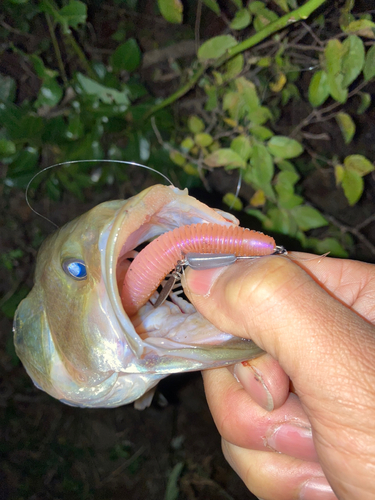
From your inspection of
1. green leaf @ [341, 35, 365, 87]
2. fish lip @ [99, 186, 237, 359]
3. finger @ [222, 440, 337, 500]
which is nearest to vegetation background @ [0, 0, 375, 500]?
green leaf @ [341, 35, 365, 87]

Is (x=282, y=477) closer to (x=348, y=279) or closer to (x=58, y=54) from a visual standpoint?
(x=348, y=279)

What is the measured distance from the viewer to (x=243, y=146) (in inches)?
52.6

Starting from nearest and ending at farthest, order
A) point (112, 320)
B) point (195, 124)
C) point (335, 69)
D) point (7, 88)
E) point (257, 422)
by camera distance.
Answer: point (112, 320) < point (257, 422) < point (335, 69) < point (7, 88) < point (195, 124)

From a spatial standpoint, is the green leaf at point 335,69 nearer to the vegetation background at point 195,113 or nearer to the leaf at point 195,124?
the vegetation background at point 195,113

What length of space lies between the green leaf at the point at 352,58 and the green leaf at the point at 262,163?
340 millimetres

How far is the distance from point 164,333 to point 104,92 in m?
1.14

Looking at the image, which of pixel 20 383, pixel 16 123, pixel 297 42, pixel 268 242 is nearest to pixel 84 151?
pixel 16 123

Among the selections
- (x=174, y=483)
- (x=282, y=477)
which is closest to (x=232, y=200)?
(x=282, y=477)

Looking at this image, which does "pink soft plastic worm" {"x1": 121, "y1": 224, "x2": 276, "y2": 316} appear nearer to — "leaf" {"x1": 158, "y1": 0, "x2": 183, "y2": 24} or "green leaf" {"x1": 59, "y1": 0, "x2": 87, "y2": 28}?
"leaf" {"x1": 158, "y1": 0, "x2": 183, "y2": 24}

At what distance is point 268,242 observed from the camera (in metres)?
0.66

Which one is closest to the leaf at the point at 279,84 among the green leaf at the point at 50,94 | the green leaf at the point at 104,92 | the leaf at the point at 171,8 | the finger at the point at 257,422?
the leaf at the point at 171,8

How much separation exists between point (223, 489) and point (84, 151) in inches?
103

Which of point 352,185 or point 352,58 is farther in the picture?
point 352,185

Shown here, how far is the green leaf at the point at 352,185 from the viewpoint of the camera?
4.00 ft
